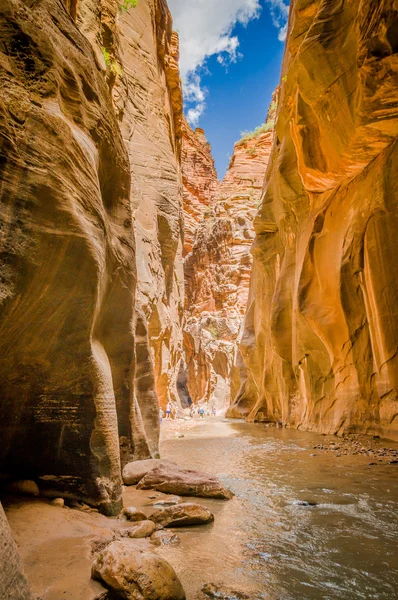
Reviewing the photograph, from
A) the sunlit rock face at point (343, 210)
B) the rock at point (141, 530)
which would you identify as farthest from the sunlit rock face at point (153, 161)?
the rock at point (141, 530)

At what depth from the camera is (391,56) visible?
6.93 metres

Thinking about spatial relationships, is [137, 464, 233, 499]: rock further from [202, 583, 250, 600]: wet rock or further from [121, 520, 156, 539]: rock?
[202, 583, 250, 600]: wet rock

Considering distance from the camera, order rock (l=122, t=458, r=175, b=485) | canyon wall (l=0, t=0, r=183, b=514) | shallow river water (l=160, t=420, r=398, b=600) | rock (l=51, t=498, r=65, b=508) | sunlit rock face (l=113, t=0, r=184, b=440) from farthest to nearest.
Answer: sunlit rock face (l=113, t=0, r=184, b=440) → rock (l=122, t=458, r=175, b=485) → rock (l=51, t=498, r=65, b=508) → canyon wall (l=0, t=0, r=183, b=514) → shallow river water (l=160, t=420, r=398, b=600)

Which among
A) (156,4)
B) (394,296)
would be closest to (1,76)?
(394,296)

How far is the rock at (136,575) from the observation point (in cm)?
204

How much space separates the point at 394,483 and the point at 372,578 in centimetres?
308

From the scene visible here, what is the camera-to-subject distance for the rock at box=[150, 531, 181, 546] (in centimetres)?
304

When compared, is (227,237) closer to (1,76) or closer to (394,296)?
(394,296)

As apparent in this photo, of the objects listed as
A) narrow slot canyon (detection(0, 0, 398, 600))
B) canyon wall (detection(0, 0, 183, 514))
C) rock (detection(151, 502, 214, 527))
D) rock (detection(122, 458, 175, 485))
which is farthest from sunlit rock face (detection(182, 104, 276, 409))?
rock (detection(151, 502, 214, 527))

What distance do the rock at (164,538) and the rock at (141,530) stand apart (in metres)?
0.06

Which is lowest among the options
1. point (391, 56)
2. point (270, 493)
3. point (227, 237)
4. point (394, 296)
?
point (270, 493)

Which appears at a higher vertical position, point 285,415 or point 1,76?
point 1,76

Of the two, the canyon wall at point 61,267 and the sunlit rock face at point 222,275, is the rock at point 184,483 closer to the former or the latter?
the canyon wall at point 61,267

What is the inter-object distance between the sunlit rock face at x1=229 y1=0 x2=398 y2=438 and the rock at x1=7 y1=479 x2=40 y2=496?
786 centimetres
